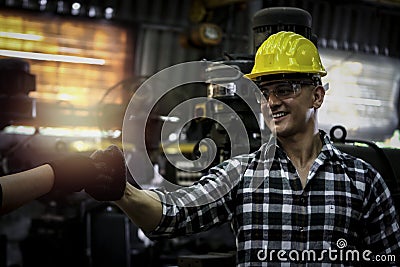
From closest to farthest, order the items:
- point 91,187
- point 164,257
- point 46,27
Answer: point 91,187 → point 164,257 → point 46,27

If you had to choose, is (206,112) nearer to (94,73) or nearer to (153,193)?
(153,193)

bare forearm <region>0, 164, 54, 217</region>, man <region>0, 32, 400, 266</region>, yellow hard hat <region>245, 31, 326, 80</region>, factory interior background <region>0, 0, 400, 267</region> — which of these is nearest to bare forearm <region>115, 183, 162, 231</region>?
man <region>0, 32, 400, 266</region>

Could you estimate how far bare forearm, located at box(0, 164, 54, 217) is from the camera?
1.90 m

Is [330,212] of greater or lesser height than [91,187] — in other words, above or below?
below

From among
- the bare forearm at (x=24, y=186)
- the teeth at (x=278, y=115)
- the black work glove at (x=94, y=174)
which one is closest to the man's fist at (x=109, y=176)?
the black work glove at (x=94, y=174)

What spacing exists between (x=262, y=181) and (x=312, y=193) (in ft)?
0.63

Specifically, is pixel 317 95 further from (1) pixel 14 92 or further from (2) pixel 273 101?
(1) pixel 14 92

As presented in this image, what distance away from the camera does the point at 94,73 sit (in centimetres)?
771

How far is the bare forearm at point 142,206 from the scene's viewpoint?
2.33 meters

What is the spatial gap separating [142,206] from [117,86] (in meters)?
4.91

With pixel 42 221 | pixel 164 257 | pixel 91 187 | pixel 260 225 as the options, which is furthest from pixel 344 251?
pixel 42 221

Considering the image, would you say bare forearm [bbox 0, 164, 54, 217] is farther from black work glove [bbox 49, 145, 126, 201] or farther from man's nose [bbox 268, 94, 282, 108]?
man's nose [bbox 268, 94, 282, 108]

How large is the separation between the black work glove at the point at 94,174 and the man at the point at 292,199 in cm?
29

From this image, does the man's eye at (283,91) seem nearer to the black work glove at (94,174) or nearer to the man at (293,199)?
the man at (293,199)
